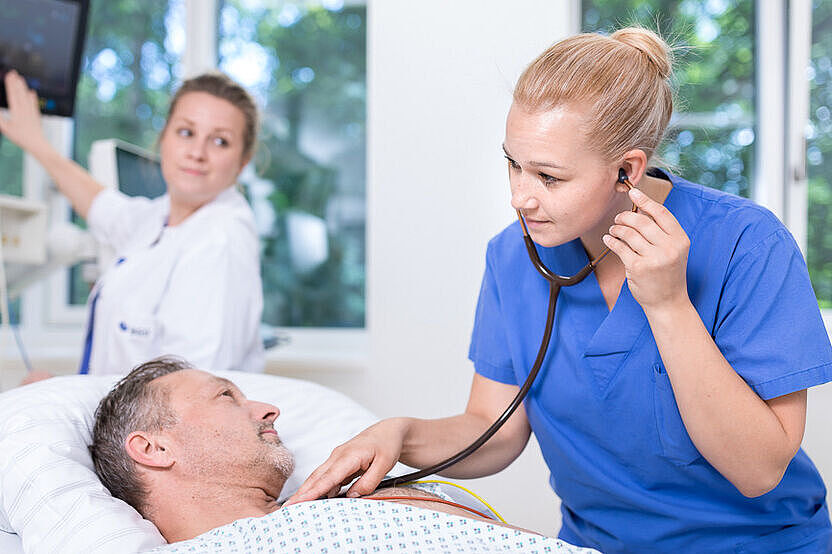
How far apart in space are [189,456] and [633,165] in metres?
0.75

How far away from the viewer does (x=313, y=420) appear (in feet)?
4.80

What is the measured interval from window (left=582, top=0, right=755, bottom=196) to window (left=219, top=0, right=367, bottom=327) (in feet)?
3.05

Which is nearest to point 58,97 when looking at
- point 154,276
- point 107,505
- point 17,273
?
point 17,273

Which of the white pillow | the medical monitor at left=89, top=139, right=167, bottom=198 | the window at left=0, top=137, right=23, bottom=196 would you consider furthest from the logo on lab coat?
the window at left=0, top=137, right=23, bottom=196

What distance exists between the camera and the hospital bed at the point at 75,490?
2.94 ft

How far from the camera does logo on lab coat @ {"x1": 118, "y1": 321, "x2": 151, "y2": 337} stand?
1.64 m

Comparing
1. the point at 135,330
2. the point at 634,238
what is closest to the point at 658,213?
the point at 634,238

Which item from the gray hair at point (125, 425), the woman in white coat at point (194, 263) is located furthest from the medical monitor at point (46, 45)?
the gray hair at point (125, 425)

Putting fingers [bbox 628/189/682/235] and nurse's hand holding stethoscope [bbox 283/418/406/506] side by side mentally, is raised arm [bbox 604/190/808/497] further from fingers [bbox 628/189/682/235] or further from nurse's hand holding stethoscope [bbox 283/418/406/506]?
nurse's hand holding stethoscope [bbox 283/418/406/506]

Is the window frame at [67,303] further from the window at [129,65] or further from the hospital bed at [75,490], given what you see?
the hospital bed at [75,490]

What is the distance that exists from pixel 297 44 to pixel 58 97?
0.88m

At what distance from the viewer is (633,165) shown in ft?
3.13

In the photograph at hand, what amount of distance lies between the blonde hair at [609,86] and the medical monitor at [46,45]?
1.57 meters

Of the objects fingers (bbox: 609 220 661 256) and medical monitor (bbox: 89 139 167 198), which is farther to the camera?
medical monitor (bbox: 89 139 167 198)
